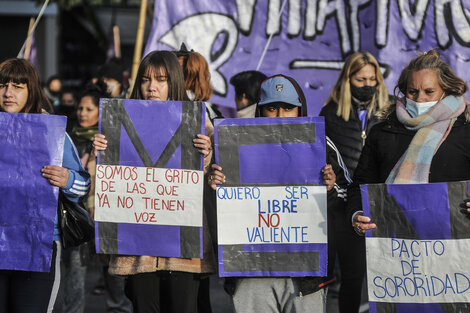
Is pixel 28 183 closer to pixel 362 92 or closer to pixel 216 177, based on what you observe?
pixel 216 177

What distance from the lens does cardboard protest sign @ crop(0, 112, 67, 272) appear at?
3955mm

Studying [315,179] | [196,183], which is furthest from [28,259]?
[315,179]

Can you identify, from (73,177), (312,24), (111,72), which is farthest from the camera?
(312,24)

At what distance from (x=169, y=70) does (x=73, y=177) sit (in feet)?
2.44

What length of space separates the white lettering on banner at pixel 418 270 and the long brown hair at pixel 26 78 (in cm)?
187

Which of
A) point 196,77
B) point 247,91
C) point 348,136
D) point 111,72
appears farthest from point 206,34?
point 196,77

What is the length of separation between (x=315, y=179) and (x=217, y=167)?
0.49 m

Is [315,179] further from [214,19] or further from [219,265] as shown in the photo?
[214,19]

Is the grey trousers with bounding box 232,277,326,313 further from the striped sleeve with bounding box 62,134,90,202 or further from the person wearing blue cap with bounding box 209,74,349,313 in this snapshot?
the striped sleeve with bounding box 62,134,90,202

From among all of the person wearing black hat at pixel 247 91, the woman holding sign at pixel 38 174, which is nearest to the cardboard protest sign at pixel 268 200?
the woman holding sign at pixel 38 174

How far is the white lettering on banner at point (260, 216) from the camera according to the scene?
3867 mm

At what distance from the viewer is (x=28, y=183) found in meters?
3.96

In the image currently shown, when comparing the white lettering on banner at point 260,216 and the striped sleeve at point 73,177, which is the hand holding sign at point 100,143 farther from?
the white lettering on banner at point 260,216

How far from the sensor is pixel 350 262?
5082mm
